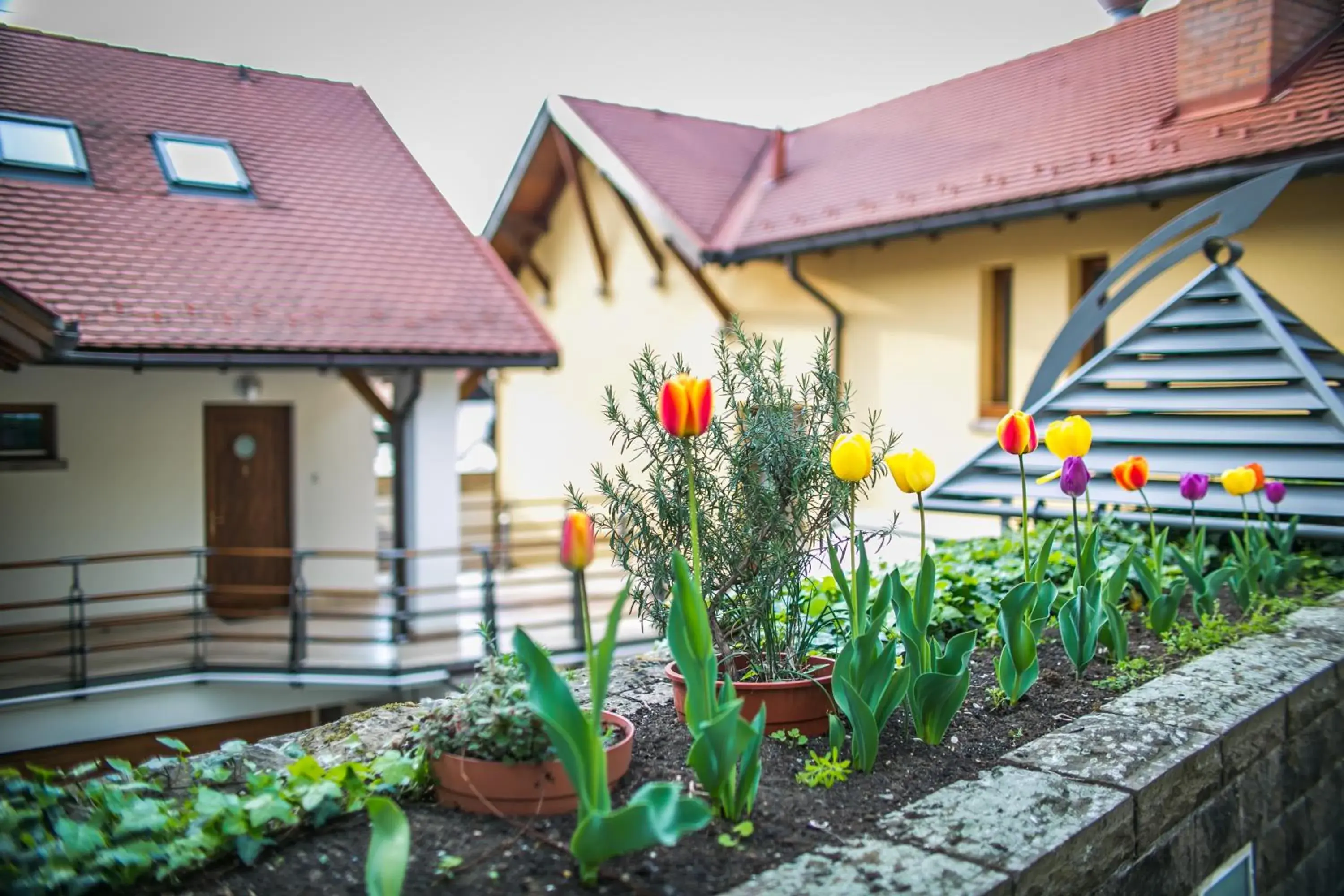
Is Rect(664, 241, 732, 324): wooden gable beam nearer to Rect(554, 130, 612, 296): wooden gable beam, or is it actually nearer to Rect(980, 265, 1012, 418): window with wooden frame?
Rect(554, 130, 612, 296): wooden gable beam

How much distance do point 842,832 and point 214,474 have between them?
8.73m

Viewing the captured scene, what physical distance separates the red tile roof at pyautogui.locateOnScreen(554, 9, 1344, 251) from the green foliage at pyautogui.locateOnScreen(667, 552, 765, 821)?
20.0ft

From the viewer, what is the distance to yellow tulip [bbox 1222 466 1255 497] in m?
3.57

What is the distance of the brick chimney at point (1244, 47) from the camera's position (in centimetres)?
686

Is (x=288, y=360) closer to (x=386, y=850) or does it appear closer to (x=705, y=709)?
(x=705, y=709)

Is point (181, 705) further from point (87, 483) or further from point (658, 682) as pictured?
point (658, 682)

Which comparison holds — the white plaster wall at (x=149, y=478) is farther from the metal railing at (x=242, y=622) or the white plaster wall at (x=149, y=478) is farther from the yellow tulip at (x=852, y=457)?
the yellow tulip at (x=852, y=457)

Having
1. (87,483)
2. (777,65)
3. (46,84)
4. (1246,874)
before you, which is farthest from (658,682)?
(87,483)

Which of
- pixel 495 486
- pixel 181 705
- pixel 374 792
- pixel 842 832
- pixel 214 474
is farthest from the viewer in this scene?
pixel 495 486

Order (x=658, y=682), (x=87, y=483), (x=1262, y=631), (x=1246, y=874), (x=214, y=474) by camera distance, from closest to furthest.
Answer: (x=1246, y=874)
(x=658, y=682)
(x=1262, y=631)
(x=87, y=483)
(x=214, y=474)

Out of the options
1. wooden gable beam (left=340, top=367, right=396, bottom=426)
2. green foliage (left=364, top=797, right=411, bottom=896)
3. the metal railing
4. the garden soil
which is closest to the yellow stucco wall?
wooden gable beam (left=340, top=367, right=396, bottom=426)

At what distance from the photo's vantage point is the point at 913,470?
7.43 feet

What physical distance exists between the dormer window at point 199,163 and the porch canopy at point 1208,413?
5.97 m

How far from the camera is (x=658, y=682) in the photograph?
2.75 metres
